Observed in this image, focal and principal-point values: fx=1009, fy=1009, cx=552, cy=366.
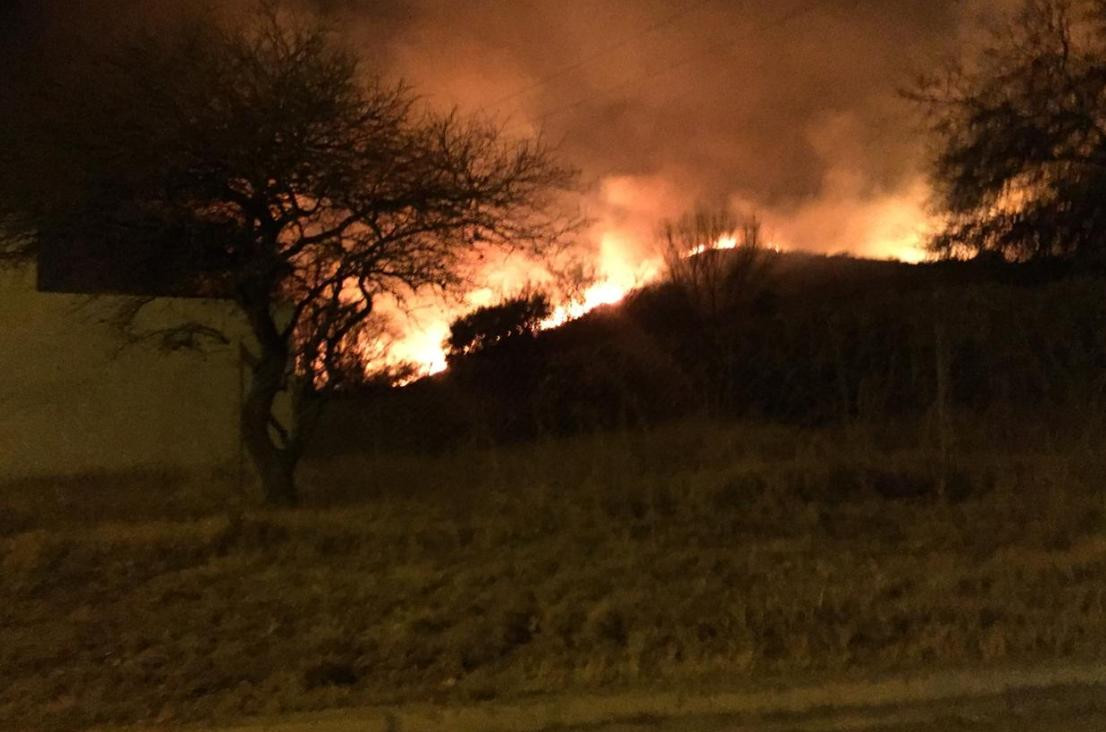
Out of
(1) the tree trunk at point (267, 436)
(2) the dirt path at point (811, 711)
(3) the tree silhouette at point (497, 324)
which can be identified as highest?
(3) the tree silhouette at point (497, 324)

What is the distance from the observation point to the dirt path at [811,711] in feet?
18.0

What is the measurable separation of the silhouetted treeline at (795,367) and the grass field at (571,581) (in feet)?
4.97

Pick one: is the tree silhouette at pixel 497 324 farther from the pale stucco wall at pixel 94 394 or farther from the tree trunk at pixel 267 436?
the tree trunk at pixel 267 436

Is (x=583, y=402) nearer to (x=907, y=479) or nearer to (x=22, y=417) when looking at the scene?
(x=907, y=479)

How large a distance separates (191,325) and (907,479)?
8952mm

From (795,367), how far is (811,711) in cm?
1020

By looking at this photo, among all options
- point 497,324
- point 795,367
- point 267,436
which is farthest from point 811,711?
point 497,324

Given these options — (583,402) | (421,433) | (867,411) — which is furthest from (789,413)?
(421,433)

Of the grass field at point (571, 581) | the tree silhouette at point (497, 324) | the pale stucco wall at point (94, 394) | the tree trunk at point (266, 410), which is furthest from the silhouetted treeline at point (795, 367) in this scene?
the tree trunk at point (266, 410)

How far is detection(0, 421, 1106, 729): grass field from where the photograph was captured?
6141mm

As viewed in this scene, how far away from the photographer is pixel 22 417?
18.8 metres

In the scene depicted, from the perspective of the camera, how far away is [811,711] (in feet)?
18.6

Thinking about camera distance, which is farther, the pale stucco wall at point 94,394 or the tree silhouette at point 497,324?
the tree silhouette at point 497,324

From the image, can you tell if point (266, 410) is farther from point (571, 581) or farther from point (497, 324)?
point (497, 324)
